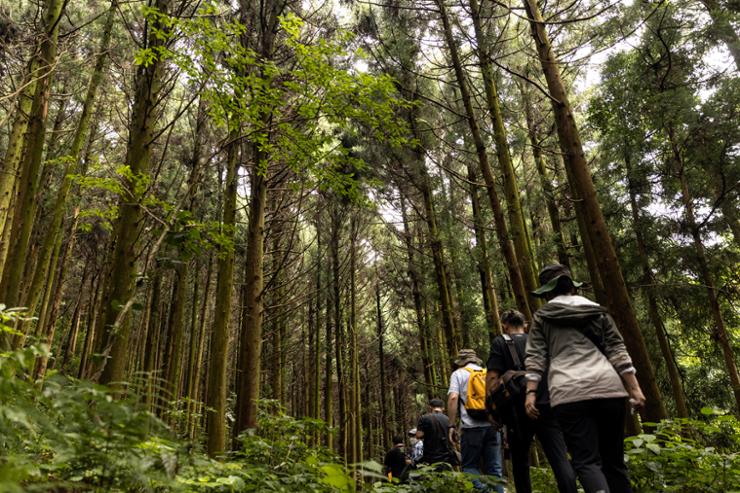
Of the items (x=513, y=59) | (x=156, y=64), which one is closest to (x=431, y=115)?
(x=513, y=59)

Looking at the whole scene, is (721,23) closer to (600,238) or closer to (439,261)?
(600,238)

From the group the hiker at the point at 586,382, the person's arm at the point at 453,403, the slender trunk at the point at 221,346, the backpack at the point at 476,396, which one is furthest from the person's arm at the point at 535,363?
the slender trunk at the point at 221,346

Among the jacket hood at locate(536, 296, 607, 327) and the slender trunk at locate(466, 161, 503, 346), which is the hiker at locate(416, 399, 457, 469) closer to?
the slender trunk at locate(466, 161, 503, 346)

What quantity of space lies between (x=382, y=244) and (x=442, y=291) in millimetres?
6999

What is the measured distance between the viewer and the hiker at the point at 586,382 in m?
2.77

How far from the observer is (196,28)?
3.93 meters

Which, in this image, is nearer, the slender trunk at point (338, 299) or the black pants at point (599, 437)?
the black pants at point (599, 437)

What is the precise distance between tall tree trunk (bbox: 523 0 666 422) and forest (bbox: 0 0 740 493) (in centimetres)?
3

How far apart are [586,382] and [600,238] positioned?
3.01 m

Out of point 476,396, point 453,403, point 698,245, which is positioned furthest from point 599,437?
point 698,245

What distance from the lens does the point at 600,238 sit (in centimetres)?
526

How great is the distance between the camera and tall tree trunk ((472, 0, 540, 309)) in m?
6.70

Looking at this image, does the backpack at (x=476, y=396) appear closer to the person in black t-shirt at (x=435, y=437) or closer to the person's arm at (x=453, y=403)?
the person's arm at (x=453, y=403)

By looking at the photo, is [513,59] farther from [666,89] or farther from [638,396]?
[638,396]
